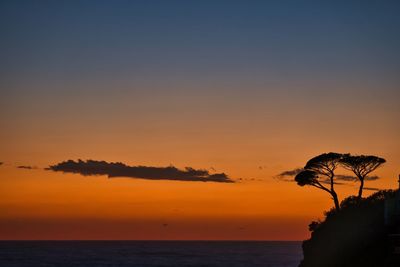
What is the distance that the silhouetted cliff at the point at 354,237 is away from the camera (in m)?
38.6

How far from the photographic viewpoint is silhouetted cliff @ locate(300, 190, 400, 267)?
38.6 meters

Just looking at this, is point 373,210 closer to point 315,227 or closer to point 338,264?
point 338,264

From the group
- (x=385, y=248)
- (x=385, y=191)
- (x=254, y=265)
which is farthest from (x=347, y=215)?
(x=254, y=265)

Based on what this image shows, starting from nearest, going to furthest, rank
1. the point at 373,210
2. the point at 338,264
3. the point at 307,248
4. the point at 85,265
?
the point at 338,264 < the point at 373,210 < the point at 307,248 < the point at 85,265

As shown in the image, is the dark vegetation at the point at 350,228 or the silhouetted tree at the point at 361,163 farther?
the silhouetted tree at the point at 361,163

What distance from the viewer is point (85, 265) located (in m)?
158

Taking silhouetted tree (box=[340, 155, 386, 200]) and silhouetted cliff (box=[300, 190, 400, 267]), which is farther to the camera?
silhouetted tree (box=[340, 155, 386, 200])

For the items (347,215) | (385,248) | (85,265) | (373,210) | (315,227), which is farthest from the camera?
(85,265)

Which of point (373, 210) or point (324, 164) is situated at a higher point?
point (324, 164)

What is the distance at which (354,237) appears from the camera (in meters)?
47.1

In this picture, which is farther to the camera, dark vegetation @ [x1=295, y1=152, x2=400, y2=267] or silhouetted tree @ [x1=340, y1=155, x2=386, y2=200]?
silhouetted tree @ [x1=340, y1=155, x2=386, y2=200]

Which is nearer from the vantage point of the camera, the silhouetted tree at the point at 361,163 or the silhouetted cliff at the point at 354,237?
the silhouetted cliff at the point at 354,237

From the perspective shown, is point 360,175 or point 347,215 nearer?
point 347,215

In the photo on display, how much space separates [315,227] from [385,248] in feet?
79.7
